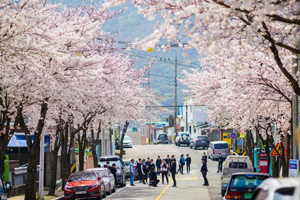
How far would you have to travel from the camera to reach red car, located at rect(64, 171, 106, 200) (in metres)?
24.9

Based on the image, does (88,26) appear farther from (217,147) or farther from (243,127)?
(217,147)

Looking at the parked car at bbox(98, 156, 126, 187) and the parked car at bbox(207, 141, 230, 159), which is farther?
the parked car at bbox(207, 141, 230, 159)

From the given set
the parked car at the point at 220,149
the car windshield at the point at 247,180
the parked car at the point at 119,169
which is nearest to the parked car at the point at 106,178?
the parked car at the point at 119,169

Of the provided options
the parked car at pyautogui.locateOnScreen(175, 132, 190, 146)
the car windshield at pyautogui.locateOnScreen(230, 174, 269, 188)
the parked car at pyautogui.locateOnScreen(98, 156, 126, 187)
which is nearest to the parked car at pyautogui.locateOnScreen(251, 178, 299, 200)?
the car windshield at pyautogui.locateOnScreen(230, 174, 269, 188)

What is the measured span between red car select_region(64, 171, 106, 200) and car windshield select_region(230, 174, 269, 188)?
9.85 metres

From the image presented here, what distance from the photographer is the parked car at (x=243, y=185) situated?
16312 millimetres

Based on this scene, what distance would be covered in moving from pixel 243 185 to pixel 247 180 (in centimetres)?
29

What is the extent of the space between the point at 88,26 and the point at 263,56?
8053 millimetres

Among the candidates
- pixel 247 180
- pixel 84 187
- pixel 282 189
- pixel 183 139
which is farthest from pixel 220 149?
pixel 282 189

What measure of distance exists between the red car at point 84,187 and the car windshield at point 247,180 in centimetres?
985

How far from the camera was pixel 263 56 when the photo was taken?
1972 cm

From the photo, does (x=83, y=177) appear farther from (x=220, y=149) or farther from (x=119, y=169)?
(x=220, y=149)

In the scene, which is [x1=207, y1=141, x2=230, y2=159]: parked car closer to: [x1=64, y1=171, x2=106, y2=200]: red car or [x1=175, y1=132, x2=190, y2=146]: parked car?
[x1=175, y1=132, x2=190, y2=146]: parked car

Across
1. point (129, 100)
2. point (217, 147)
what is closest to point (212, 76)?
point (129, 100)
